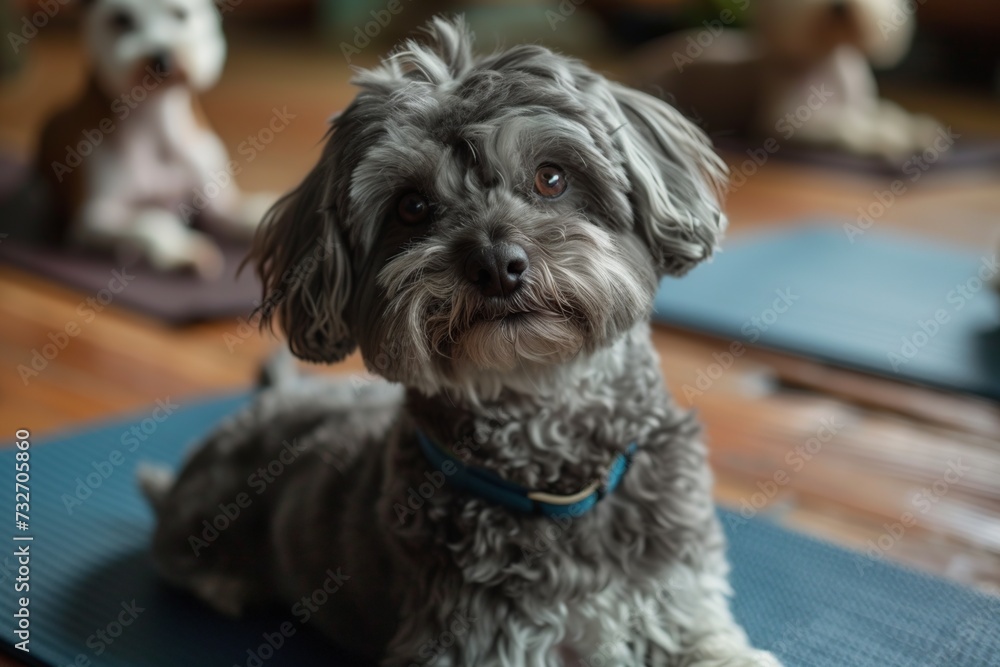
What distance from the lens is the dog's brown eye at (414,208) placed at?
1.67 m

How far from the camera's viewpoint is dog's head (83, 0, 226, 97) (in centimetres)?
407

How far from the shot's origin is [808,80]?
5.62m

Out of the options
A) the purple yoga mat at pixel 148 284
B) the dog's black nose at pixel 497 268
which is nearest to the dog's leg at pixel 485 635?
the dog's black nose at pixel 497 268

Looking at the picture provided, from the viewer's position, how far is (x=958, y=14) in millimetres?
6945

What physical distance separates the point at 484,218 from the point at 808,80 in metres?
4.40

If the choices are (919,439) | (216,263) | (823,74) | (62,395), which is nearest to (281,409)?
(62,395)

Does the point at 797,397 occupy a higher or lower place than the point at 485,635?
lower

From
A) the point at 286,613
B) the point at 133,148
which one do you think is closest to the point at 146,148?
the point at 133,148

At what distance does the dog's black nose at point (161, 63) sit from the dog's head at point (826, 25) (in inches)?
112

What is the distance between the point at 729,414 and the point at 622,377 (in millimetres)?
1301

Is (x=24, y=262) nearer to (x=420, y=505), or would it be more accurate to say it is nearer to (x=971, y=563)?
(x=420, y=505)

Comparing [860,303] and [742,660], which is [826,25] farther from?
[742,660]

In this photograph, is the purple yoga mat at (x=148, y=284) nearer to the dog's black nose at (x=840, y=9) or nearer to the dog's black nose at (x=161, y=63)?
the dog's black nose at (x=161, y=63)

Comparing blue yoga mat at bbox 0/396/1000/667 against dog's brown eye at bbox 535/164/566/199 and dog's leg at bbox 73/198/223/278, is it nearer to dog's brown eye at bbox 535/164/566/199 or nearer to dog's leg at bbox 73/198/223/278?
dog's brown eye at bbox 535/164/566/199
